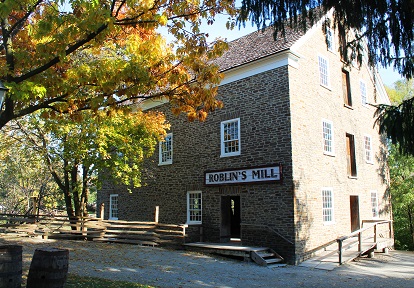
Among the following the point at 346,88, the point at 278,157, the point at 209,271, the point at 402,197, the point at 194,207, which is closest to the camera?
the point at 209,271

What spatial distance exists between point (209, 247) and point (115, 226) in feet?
18.4

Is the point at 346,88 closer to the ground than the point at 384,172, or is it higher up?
higher up

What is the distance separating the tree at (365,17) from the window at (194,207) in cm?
1247

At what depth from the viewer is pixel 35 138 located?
67.9ft

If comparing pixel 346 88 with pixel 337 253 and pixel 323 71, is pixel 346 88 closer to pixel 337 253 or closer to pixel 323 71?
pixel 323 71

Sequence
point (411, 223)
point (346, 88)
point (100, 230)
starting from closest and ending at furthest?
point (346, 88)
point (100, 230)
point (411, 223)

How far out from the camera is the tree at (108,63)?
7.06 metres

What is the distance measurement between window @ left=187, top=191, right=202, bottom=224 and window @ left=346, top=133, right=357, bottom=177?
24.1 ft

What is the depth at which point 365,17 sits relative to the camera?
5809 mm

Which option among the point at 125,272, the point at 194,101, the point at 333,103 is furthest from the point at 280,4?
the point at 333,103

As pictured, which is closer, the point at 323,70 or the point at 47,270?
the point at 47,270

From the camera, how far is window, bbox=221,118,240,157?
16266 millimetres

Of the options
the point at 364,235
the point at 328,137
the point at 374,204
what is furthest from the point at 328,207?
the point at 374,204

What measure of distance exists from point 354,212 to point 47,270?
49.2ft
